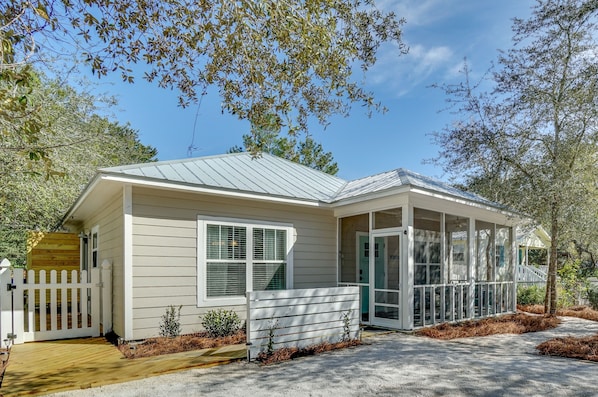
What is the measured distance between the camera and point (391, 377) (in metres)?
4.43

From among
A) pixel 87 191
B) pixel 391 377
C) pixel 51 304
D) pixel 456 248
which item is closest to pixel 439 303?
pixel 456 248

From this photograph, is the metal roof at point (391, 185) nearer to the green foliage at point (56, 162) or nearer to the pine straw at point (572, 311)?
the pine straw at point (572, 311)

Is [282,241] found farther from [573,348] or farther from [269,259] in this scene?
[573,348]

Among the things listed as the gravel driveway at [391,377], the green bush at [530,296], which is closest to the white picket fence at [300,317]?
the gravel driveway at [391,377]

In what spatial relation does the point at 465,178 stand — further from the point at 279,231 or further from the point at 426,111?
the point at 279,231

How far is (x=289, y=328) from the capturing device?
566cm

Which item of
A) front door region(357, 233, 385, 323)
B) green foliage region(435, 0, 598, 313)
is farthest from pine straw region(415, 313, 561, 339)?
green foliage region(435, 0, 598, 313)

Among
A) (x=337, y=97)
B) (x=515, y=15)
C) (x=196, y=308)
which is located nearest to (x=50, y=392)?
(x=196, y=308)

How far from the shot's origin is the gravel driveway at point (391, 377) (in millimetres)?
3982

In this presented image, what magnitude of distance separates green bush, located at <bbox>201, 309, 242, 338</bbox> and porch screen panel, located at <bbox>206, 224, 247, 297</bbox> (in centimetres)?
43

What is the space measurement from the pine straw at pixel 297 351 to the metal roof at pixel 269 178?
9.63 feet

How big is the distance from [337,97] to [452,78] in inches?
208

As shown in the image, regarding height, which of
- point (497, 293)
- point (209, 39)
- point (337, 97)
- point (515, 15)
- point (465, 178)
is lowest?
point (497, 293)

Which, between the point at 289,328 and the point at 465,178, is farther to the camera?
the point at 465,178
